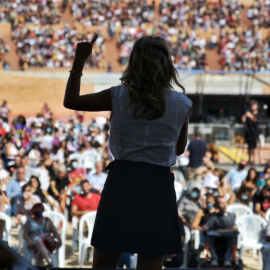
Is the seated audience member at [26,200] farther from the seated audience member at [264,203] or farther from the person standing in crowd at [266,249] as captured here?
the seated audience member at [264,203]

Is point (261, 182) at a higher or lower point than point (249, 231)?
higher

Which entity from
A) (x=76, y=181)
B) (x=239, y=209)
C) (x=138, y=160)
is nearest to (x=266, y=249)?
(x=239, y=209)

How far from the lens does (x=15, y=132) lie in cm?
1436

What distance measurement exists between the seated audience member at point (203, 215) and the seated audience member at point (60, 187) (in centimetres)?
187

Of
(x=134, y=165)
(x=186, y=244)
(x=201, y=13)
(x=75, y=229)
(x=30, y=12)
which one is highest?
(x=201, y=13)

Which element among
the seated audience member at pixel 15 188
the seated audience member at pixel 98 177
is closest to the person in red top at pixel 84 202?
the seated audience member at pixel 15 188

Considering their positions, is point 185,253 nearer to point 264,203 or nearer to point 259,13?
point 264,203

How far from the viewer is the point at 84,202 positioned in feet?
28.8

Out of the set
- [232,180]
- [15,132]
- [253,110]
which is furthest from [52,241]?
[253,110]

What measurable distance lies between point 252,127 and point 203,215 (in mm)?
8170

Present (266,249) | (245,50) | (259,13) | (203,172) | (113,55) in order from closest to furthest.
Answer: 1. (266,249)
2. (203,172)
3. (245,50)
4. (113,55)
5. (259,13)

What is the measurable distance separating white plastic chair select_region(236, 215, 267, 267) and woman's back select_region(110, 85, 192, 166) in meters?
6.57

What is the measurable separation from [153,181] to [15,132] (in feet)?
40.1

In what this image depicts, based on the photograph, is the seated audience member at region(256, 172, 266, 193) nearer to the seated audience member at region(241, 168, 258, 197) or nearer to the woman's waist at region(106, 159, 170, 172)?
the seated audience member at region(241, 168, 258, 197)
